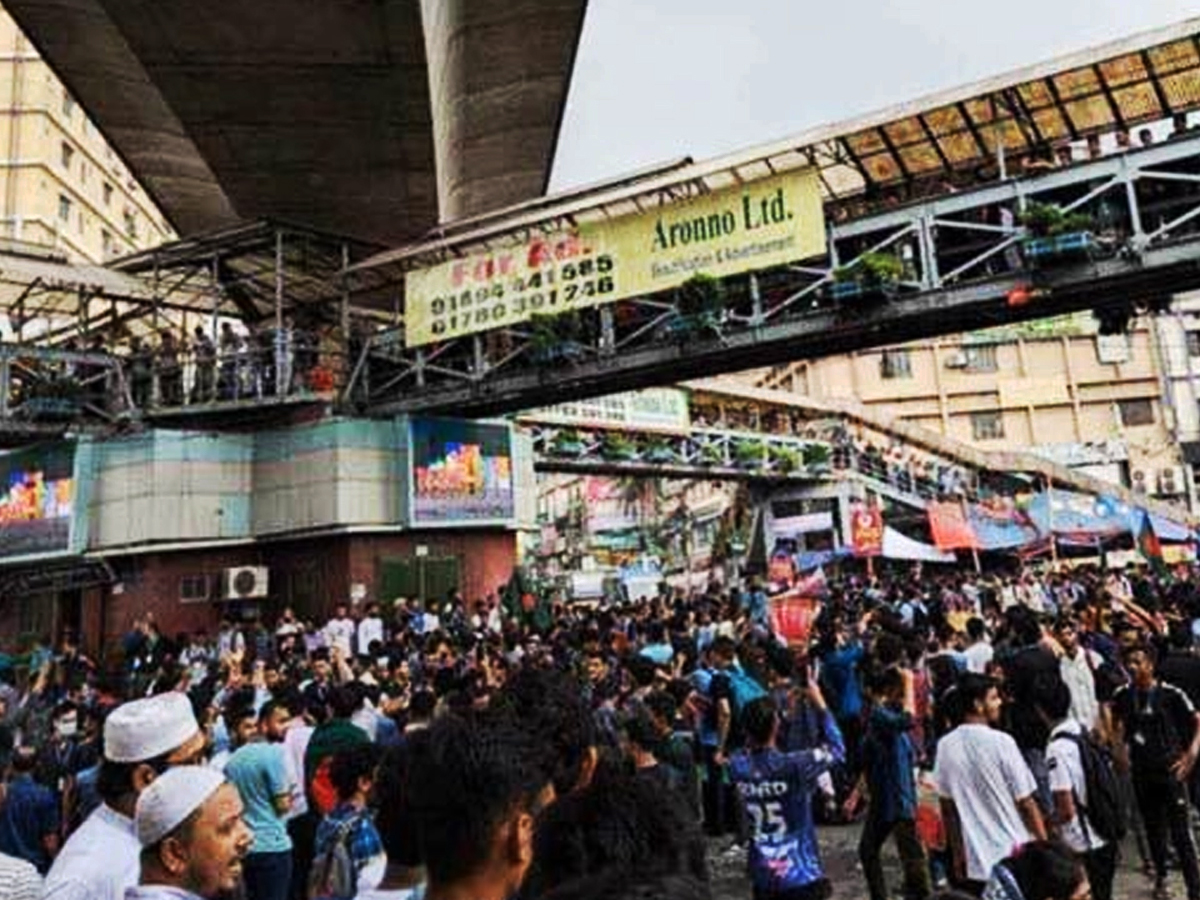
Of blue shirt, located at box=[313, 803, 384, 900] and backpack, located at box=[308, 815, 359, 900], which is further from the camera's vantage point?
blue shirt, located at box=[313, 803, 384, 900]

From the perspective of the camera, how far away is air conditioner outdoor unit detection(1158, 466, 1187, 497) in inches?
1831

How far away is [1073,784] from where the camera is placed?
205 inches

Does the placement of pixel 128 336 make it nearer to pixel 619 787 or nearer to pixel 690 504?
pixel 619 787

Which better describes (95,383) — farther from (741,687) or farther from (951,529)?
(951,529)

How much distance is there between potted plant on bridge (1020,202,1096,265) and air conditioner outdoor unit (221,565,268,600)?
15.5 meters

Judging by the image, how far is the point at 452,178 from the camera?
22.6 metres

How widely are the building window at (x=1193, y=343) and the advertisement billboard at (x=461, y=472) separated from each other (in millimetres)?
40852

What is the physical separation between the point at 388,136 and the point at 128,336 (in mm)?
9574

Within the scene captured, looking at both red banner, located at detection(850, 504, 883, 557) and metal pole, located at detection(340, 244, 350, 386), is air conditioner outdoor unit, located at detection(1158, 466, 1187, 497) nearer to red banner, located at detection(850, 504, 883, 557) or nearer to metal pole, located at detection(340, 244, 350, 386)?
red banner, located at detection(850, 504, 883, 557)

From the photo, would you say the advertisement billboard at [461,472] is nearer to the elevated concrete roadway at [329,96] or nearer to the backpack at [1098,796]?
the elevated concrete roadway at [329,96]

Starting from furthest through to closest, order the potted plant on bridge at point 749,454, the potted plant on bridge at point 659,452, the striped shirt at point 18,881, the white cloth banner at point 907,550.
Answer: the potted plant on bridge at point 749,454, the potted plant on bridge at point 659,452, the white cloth banner at point 907,550, the striped shirt at point 18,881

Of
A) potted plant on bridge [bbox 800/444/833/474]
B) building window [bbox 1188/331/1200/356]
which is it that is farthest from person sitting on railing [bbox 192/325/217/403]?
building window [bbox 1188/331/1200/356]

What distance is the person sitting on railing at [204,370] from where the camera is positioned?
20250 millimetres

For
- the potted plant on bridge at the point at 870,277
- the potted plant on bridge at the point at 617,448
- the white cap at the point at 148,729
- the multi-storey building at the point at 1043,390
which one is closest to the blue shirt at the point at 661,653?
the white cap at the point at 148,729
